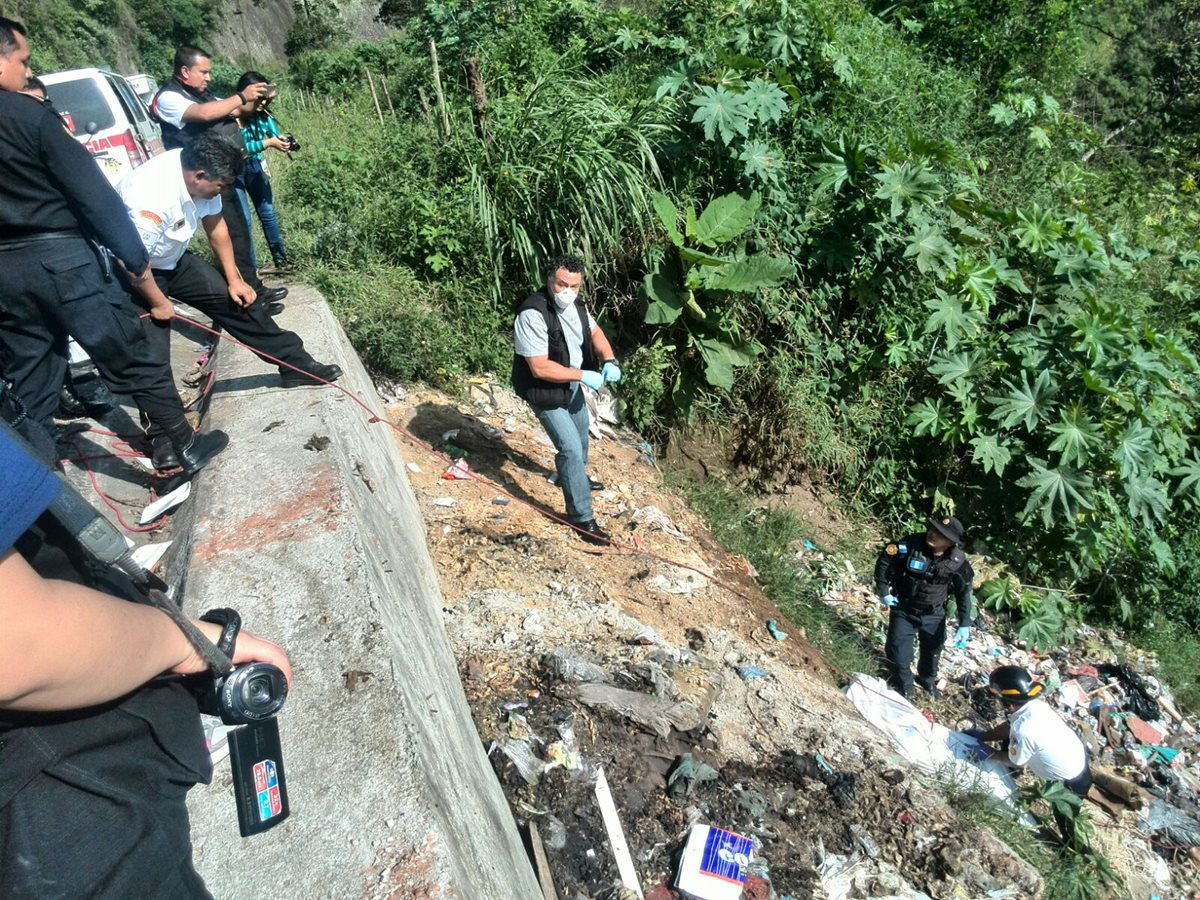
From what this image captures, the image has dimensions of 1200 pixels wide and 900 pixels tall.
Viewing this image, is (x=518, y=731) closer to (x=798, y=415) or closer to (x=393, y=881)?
(x=393, y=881)

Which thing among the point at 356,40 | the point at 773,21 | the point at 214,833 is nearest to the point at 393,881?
the point at 214,833

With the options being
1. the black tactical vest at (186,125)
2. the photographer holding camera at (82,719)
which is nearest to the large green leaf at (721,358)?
the black tactical vest at (186,125)

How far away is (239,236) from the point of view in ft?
17.7

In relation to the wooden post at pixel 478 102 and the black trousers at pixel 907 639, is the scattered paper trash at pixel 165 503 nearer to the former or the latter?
the black trousers at pixel 907 639

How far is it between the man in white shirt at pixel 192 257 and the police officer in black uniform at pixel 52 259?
27 cm

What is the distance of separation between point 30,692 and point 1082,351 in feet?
24.9

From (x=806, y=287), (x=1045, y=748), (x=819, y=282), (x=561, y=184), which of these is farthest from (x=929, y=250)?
(x=1045, y=748)

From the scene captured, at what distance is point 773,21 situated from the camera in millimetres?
7672

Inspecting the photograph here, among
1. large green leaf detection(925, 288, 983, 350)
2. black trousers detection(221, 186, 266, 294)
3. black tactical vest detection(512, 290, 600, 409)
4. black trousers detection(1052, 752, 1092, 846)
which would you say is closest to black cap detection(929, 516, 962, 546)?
black trousers detection(1052, 752, 1092, 846)

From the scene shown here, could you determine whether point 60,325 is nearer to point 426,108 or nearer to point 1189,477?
point 426,108

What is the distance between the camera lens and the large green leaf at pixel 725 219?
653cm

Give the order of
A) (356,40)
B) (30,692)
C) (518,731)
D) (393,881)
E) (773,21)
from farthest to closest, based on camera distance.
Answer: (356,40)
(773,21)
(518,731)
(393,881)
(30,692)

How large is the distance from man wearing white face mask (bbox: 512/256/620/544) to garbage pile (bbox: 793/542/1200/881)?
2425 millimetres

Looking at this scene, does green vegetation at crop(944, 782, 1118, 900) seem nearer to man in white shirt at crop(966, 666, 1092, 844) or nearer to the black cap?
man in white shirt at crop(966, 666, 1092, 844)
